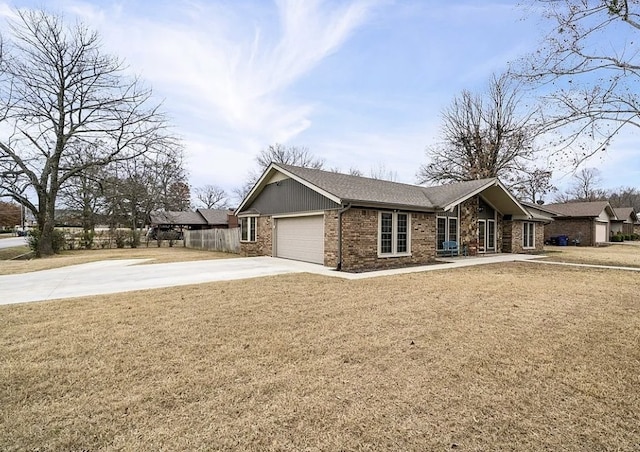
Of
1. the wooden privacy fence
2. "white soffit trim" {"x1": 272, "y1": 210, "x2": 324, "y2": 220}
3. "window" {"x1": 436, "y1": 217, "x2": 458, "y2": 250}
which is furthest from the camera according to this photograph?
the wooden privacy fence

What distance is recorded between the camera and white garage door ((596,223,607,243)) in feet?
103

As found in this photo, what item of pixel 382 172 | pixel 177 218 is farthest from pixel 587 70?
pixel 177 218

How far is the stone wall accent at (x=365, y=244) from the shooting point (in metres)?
12.3

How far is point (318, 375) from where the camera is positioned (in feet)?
11.9

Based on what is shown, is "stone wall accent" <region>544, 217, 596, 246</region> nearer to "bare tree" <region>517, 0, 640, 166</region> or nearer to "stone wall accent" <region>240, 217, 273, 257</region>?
"stone wall accent" <region>240, 217, 273, 257</region>

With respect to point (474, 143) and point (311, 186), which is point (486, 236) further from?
point (474, 143)

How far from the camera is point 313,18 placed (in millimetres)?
10812

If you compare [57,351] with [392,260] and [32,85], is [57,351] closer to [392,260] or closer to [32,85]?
[392,260]

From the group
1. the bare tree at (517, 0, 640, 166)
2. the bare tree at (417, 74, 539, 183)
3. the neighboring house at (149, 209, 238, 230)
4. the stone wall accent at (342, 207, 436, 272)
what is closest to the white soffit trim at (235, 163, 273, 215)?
the stone wall accent at (342, 207, 436, 272)

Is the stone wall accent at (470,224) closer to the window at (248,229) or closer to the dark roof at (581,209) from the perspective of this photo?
the window at (248,229)

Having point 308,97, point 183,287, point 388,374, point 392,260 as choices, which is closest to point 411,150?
point 308,97

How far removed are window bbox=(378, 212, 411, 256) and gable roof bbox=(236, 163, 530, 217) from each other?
2.02ft

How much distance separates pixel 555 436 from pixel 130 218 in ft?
124

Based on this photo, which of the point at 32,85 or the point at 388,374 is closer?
the point at 388,374
